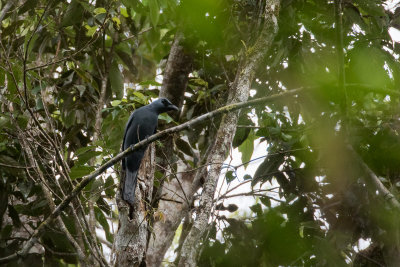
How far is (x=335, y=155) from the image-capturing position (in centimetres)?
369

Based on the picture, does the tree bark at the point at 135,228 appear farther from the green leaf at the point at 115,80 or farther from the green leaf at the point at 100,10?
the green leaf at the point at 100,10

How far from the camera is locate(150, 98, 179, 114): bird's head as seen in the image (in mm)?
4742

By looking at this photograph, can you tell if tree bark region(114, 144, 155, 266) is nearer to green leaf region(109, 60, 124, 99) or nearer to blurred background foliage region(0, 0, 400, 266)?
blurred background foliage region(0, 0, 400, 266)

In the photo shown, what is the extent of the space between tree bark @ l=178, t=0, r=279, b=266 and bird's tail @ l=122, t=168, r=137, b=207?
662 millimetres

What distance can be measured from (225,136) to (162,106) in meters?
1.55

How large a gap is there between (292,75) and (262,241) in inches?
70.4

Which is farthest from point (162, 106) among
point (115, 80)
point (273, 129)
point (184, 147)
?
point (273, 129)

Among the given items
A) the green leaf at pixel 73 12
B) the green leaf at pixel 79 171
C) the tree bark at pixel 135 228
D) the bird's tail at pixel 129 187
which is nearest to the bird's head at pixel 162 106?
the tree bark at pixel 135 228

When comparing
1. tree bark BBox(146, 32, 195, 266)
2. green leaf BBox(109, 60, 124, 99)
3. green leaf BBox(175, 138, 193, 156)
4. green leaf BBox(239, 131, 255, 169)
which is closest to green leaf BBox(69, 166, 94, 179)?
tree bark BBox(146, 32, 195, 266)

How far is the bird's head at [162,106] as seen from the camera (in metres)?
4.74

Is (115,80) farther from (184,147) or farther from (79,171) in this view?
(79,171)

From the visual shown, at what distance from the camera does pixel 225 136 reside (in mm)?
3336

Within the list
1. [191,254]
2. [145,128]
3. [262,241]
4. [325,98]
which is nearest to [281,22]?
[325,98]

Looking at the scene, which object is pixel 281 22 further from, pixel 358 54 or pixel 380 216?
pixel 380 216
